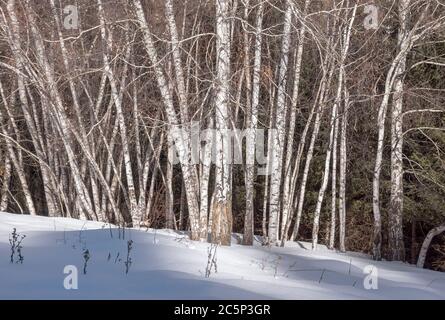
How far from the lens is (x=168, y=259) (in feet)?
22.7

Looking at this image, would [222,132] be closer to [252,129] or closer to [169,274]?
[252,129]

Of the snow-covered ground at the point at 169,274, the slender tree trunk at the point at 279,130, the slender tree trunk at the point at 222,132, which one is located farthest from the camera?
the slender tree trunk at the point at 279,130

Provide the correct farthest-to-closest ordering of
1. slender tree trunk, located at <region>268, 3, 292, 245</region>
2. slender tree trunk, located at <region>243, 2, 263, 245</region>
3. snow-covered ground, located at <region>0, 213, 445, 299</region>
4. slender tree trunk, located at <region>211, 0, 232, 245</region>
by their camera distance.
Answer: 1. slender tree trunk, located at <region>268, 3, 292, 245</region>
2. slender tree trunk, located at <region>243, 2, 263, 245</region>
3. slender tree trunk, located at <region>211, 0, 232, 245</region>
4. snow-covered ground, located at <region>0, 213, 445, 299</region>

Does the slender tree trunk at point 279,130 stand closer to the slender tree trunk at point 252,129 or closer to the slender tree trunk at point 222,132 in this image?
the slender tree trunk at point 252,129

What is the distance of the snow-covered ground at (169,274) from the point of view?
5277 millimetres

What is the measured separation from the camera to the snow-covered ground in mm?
5277

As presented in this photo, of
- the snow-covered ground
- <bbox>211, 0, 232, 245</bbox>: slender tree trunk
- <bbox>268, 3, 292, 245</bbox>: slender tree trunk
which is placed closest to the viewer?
the snow-covered ground

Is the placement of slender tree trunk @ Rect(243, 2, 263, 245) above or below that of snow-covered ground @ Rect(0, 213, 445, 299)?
above

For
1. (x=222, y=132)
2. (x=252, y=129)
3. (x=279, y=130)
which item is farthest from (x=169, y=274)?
(x=279, y=130)

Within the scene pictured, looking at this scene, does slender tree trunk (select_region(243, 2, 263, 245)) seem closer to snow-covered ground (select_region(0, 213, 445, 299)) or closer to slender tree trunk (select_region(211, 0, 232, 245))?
slender tree trunk (select_region(211, 0, 232, 245))

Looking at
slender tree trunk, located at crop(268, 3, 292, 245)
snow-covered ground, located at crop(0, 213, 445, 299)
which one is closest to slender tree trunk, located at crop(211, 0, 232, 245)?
snow-covered ground, located at crop(0, 213, 445, 299)

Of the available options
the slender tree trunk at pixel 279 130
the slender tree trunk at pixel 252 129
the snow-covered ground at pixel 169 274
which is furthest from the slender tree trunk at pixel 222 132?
the slender tree trunk at pixel 279 130

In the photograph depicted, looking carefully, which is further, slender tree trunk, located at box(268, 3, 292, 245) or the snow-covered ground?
slender tree trunk, located at box(268, 3, 292, 245)

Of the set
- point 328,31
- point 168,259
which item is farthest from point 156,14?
point 168,259
